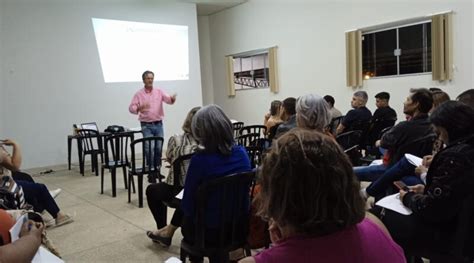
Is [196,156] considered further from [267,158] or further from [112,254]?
[112,254]

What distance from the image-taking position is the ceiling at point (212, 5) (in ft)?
29.5

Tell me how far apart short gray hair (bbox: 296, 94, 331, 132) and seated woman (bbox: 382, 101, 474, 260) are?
0.96 metres

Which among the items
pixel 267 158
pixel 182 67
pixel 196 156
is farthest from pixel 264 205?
pixel 182 67

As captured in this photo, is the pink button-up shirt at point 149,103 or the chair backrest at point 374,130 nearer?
the chair backrest at point 374,130

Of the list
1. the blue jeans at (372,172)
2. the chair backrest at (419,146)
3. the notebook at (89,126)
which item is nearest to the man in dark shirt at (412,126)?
the chair backrest at (419,146)

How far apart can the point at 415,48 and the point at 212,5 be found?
191 inches

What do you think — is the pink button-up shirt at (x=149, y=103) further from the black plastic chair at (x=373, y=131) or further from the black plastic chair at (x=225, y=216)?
the black plastic chair at (x=225, y=216)

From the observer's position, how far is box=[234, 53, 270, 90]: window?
30.5ft

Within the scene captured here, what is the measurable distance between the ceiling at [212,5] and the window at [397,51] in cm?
346

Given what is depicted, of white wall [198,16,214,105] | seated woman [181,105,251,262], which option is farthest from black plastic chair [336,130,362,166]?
white wall [198,16,214,105]

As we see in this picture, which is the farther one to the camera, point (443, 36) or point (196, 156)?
point (443, 36)

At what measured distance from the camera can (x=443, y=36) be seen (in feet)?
19.8

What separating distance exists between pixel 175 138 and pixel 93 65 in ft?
16.2

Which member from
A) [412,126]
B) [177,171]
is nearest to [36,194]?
[177,171]
